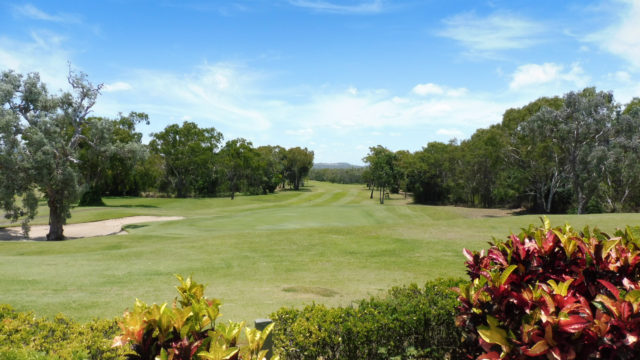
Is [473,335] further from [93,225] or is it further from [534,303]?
[93,225]

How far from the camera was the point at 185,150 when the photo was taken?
188ft

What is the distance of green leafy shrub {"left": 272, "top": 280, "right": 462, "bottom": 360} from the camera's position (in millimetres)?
4785

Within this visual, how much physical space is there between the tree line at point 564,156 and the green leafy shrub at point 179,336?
41.8 metres

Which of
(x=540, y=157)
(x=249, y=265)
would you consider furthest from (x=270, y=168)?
(x=249, y=265)

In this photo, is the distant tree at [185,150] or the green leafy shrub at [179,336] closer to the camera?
the green leafy shrub at [179,336]

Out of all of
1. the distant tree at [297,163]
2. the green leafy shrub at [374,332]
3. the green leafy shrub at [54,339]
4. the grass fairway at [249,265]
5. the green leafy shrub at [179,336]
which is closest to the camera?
the green leafy shrub at [179,336]

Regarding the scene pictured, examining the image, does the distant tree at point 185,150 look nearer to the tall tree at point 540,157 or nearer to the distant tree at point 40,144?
the distant tree at point 40,144

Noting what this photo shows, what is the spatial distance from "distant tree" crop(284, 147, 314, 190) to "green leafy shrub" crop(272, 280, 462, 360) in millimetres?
87650

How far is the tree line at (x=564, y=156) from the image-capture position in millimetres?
36656

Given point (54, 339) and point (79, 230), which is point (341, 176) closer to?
point (79, 230)

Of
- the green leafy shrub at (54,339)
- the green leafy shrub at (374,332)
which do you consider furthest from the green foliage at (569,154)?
the green leafy shrub at (54,339)

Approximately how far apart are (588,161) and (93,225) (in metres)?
44.8

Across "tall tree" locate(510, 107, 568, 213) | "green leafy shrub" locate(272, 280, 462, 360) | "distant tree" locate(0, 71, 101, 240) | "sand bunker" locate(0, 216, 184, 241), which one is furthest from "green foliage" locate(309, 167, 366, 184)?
"green leafy shrub" locate(272, 280, 462, 360)

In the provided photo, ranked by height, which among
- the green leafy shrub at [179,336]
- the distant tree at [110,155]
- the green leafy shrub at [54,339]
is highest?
the distant tree at [110,155]
